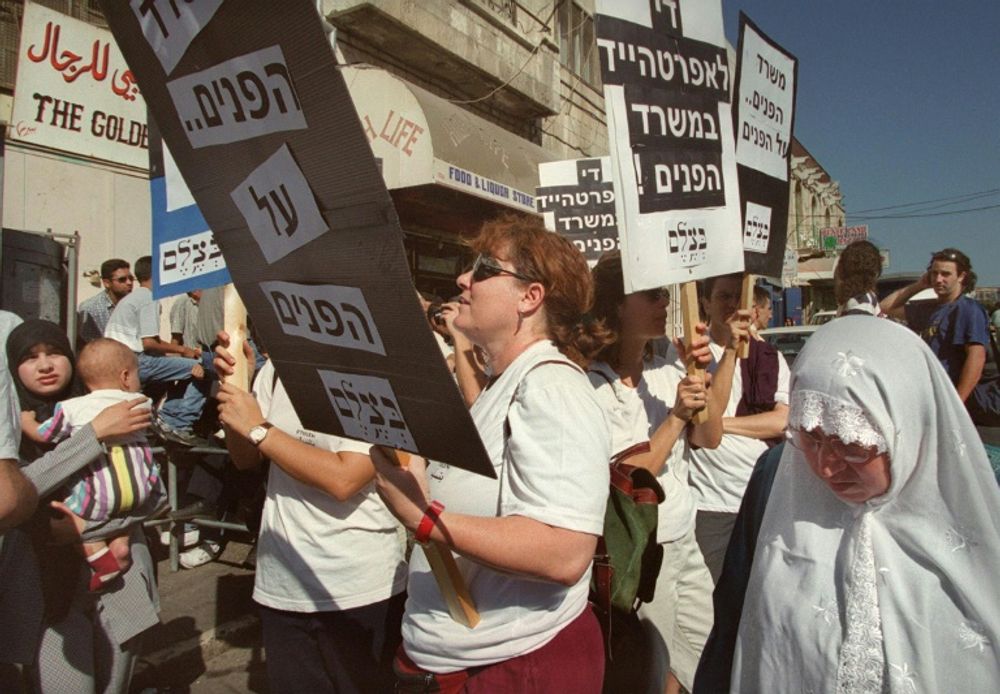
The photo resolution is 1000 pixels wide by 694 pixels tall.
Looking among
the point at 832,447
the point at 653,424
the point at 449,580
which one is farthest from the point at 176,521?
the point at 832,447

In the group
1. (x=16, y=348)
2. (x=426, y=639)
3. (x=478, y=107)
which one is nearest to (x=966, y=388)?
(x=426, y=639)

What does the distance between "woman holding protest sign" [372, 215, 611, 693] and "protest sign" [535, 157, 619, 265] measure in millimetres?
4367

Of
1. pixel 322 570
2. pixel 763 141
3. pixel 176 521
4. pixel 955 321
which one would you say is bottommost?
pixel 176 521

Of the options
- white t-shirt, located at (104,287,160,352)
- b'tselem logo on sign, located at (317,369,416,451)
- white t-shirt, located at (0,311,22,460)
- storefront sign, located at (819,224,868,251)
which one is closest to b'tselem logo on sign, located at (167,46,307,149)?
b'tselem logo on sign, located at (317,369,416,451)

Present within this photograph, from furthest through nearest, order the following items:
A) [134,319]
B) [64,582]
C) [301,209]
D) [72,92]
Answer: [134,319]
[72,92]
[64,582]
[301,209]

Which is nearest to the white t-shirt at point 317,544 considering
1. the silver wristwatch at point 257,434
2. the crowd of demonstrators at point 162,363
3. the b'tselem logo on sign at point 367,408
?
the silver wristwatch at point 257,434

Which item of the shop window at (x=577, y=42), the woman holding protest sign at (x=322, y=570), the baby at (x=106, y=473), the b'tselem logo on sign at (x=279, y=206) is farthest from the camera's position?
the shop window at (x=577, y=42)

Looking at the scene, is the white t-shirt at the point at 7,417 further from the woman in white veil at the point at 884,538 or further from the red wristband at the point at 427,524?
the woman in white veil at the point at 884,538

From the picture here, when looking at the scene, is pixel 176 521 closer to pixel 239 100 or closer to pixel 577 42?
pixel 239 100

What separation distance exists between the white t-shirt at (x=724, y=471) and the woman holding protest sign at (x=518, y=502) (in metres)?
1.64

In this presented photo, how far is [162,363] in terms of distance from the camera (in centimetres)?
584

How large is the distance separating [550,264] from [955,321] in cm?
514

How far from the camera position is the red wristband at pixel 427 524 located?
158 centimetres

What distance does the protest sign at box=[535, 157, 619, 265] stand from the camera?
6375mm
